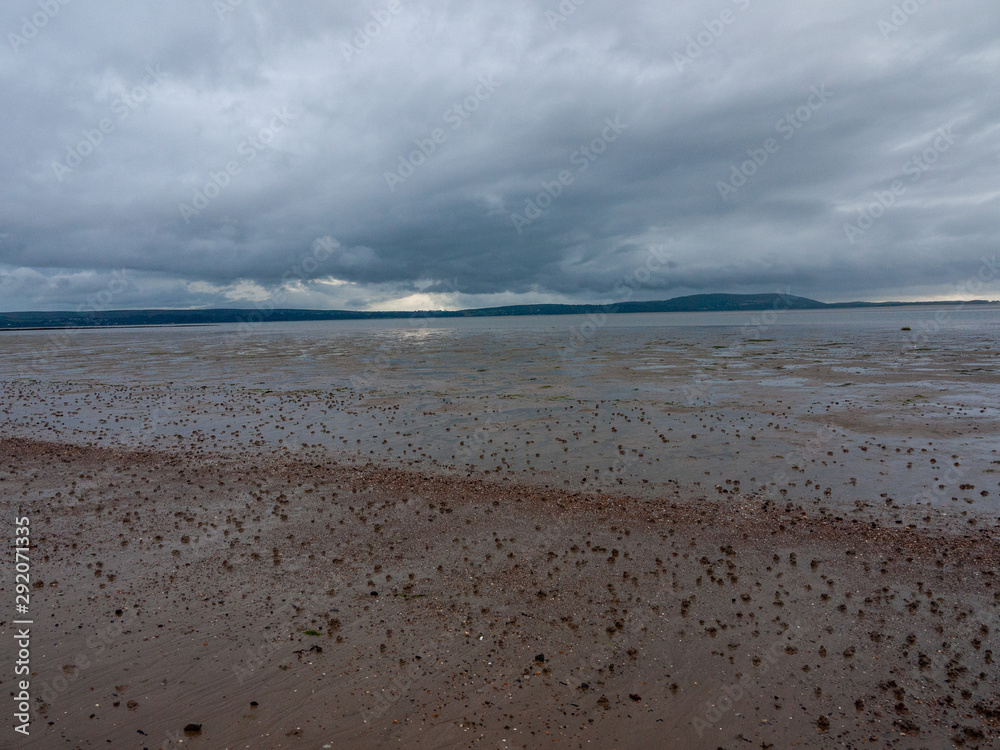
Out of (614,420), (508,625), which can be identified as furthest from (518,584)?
(614,420)

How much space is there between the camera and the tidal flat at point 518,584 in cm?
687

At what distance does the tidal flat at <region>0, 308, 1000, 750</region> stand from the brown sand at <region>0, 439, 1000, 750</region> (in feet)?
0.16

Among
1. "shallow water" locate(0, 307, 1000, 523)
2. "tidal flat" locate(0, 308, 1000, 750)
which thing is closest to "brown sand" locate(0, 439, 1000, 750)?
"tidal flat" locate(0, 308, 1000, 750)

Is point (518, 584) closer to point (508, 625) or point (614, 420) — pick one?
point (508, 625)

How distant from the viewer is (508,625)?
28.6 feet

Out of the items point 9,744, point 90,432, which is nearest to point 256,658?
point 9,744

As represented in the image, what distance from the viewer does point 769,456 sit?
18406mm

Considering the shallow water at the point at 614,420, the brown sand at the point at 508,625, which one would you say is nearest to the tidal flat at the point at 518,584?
the brown sand at the point at 508,625

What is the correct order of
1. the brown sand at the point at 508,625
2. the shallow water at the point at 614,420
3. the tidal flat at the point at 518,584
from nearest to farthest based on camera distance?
the brown sand at the point at 508,625 < the tidal flat at the point at 518,584 < the shallow water at the point at 614,420

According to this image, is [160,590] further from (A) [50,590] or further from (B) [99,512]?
(B) [99,512]

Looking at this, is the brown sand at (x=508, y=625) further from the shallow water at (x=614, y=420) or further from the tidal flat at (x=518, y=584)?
the shallow water at (x=614, y=420)

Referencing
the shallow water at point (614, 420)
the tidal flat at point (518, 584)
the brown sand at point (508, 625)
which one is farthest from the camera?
the shallow water at point (614, 420)

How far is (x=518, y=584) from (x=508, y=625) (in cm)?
130

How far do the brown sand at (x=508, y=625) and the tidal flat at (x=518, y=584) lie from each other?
1.9 inches
